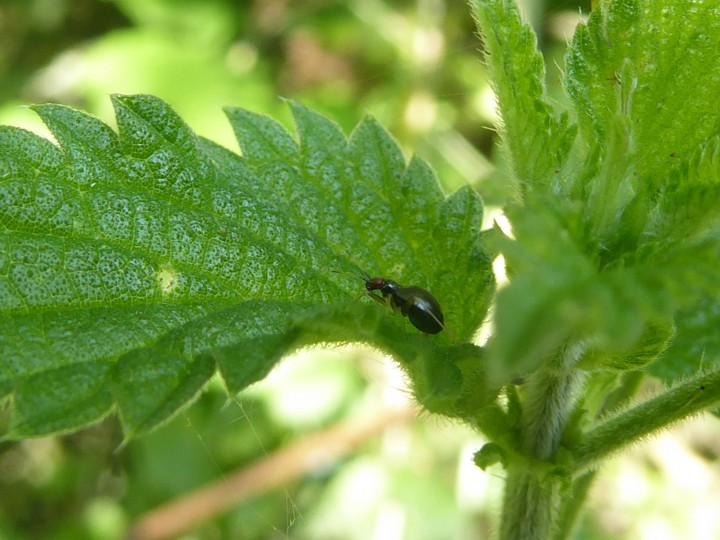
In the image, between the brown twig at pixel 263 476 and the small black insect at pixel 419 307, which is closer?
the small black insect at pixel 419 307

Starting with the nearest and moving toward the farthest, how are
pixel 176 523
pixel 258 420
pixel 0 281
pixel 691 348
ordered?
1. pixel 0 281
2. pixel 691 348
3. pixel 176 523
4. pixel 258 420

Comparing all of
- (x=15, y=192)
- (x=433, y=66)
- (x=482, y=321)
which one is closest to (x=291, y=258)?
(x=482, y=321)

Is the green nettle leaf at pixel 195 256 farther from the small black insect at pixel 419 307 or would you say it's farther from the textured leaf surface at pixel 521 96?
the textured leaf surface at pixel 521 96

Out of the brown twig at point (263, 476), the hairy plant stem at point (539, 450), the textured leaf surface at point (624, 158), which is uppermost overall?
the textured leaf surface at point (624, 158)

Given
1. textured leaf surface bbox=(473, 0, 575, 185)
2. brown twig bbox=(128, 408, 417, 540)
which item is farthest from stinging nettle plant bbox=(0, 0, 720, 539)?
brown twig bbox=(128, 408, 417, 540)

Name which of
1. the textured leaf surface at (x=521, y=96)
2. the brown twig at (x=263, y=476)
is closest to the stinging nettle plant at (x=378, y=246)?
the textured leaf surface at (x=521, y=96)

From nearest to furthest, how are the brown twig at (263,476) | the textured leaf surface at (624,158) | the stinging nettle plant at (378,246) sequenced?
1. the textured leaf surface at (624,158)
2. the stinging nettle plant at (378,246)
3. the brown twig at (263,476)

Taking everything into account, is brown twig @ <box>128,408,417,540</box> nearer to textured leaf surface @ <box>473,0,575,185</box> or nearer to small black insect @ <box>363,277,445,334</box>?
small black insect @ <box>363,277,445,334</box>

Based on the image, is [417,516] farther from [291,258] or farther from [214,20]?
[214,20]
